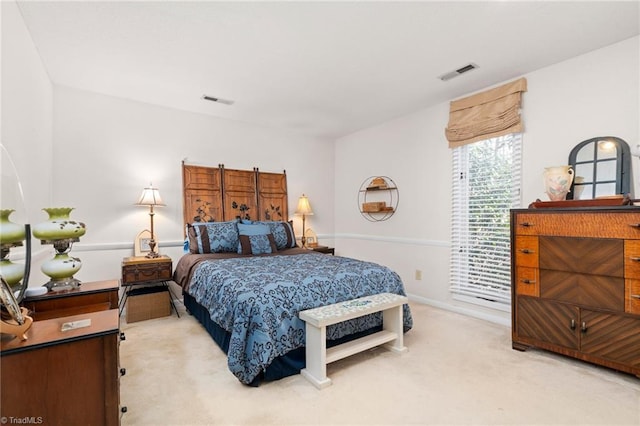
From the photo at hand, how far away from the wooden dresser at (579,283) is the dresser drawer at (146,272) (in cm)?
350

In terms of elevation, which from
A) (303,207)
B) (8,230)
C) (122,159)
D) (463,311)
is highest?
(122,159)

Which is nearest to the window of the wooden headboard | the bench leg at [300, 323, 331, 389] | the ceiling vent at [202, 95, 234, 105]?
the bench leg at [300, 323, 331, 389]

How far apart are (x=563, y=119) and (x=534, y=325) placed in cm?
188

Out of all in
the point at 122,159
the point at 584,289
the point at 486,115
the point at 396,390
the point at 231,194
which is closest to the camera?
the point at 396,390

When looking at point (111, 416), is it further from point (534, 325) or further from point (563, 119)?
point (563, 119)

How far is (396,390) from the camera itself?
2.05 m

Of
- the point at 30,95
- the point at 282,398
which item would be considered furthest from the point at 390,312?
the point at 30,95

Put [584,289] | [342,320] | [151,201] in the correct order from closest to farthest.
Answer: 1. [342,320]
2. [584,289]
3. [151,201]

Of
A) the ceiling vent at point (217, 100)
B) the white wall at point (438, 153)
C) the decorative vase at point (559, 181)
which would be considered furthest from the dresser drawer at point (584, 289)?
the ceiling vent at point (217, 100)

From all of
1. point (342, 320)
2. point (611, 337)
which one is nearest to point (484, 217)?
point (611, 337)

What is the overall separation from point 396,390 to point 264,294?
108 cm

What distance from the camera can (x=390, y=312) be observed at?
2695mm

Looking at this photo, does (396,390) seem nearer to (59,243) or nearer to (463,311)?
(463,311)

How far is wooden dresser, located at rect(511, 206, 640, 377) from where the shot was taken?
2148 millimetres
